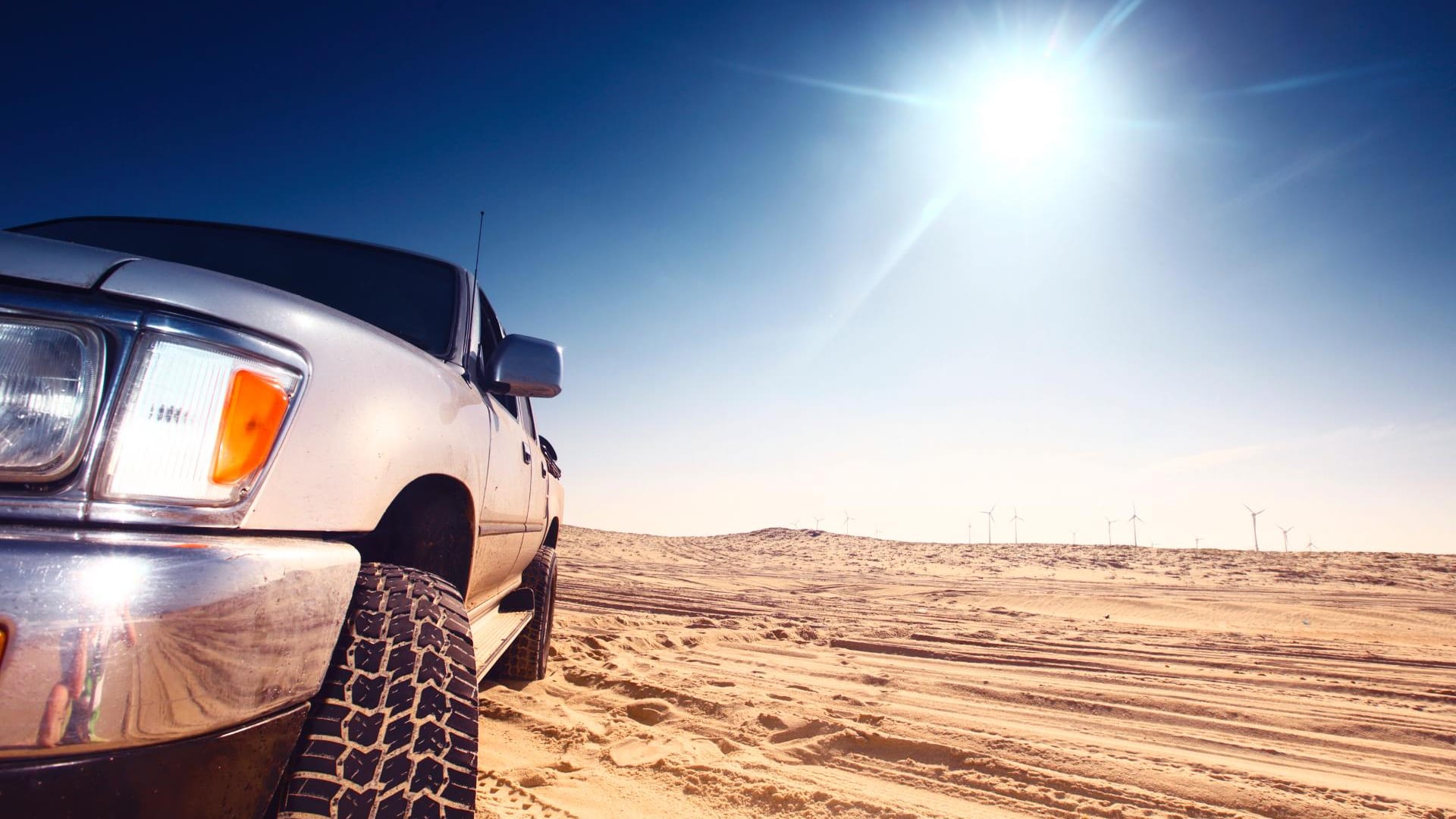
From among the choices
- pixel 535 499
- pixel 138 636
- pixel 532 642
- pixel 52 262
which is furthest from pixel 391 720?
pixel 532 642

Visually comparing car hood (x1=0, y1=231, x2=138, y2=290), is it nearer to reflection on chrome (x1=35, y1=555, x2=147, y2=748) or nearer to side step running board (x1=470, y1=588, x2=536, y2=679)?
reflection on chrome (x1=35, y1=555, x2=147, y2=748)

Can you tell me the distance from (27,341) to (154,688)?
54 cm

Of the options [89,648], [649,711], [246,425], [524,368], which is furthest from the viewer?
[649,711]

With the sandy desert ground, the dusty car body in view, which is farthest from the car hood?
the sandy desert ground

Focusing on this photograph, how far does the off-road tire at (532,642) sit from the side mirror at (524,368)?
1.88 metres

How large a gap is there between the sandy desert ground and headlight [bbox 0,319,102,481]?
5.73 ft

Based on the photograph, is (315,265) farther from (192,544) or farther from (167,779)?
(167,779)

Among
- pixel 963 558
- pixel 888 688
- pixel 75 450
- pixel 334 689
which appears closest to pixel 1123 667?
pixel 888 688

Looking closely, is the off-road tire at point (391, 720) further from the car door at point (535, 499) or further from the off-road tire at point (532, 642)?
the off-road tire at point (532, 642)

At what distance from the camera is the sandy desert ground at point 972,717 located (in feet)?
7.97

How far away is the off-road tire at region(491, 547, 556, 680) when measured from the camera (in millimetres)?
3791

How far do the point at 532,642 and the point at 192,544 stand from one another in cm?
314

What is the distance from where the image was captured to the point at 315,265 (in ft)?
8.32

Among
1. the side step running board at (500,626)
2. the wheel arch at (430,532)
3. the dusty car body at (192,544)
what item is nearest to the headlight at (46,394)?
the dusty car body at (192,544)
